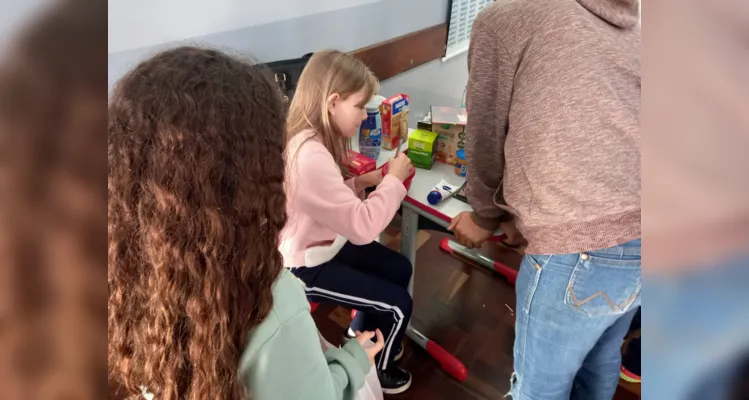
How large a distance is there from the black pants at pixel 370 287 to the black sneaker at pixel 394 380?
0.06m

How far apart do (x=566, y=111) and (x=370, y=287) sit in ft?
2.51

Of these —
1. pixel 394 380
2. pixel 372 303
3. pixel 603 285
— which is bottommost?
pixel 394 380

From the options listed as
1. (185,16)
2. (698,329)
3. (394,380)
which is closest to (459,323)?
(394,380)

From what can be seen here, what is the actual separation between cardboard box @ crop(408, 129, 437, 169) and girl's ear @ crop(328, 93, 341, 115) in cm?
36

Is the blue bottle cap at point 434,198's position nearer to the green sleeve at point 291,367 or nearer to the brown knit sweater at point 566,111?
the brown knit sweater at point 566,111

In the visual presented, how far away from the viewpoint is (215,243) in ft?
1.85

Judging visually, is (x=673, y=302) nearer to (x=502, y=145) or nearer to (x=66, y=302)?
(x=66, y=302)

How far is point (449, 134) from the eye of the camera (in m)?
1.52

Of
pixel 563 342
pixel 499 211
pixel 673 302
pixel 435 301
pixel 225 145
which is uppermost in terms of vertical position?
pixel 673 302

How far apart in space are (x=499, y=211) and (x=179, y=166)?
2.30 ft

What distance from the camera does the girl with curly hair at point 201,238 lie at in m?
0.54

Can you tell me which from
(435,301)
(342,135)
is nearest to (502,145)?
(342,135)

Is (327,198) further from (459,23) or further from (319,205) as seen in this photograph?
(459,23)

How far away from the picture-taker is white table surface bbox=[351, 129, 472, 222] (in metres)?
1.30
